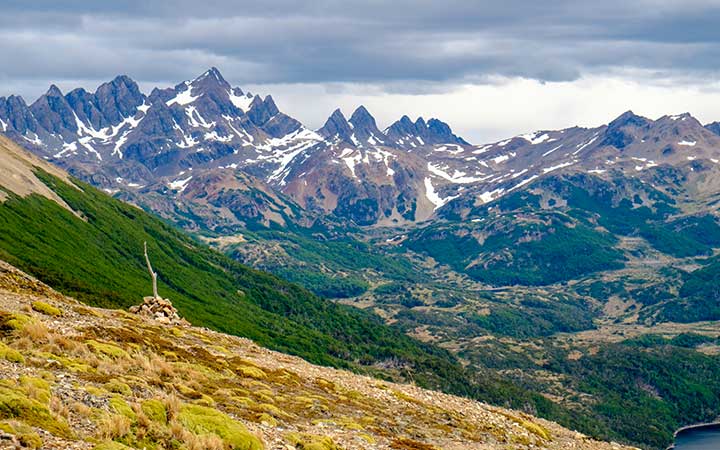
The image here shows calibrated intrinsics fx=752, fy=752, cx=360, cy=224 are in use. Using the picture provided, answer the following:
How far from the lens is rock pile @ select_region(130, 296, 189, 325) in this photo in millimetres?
98938

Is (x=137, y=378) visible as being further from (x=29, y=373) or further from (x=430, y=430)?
(x=430, y=430)

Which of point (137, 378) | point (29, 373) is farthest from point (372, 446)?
point (29, 373)

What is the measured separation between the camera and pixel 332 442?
5247cm

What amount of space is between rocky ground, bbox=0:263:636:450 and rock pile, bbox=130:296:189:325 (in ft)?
8.65

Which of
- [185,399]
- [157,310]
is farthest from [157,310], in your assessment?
[185,399]

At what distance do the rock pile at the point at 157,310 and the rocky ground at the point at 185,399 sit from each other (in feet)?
8.65

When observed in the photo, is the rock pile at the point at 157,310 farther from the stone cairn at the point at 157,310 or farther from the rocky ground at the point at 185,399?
the rocky ground at the point at 185,399

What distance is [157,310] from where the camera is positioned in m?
101

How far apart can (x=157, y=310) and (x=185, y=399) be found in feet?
157

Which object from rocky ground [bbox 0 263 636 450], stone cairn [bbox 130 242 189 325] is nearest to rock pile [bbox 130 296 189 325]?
stone cairn [bbox 130 242 189 325]

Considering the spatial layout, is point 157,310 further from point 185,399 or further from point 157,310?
point 185,399

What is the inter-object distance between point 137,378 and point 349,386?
30.2 metres

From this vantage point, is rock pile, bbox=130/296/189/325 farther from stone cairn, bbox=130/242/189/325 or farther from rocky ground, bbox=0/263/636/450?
rocky ground, bbox=0/263/636/450

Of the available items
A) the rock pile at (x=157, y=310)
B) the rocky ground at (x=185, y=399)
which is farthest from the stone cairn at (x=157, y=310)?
the rocky ground at (x=185, y=399)
